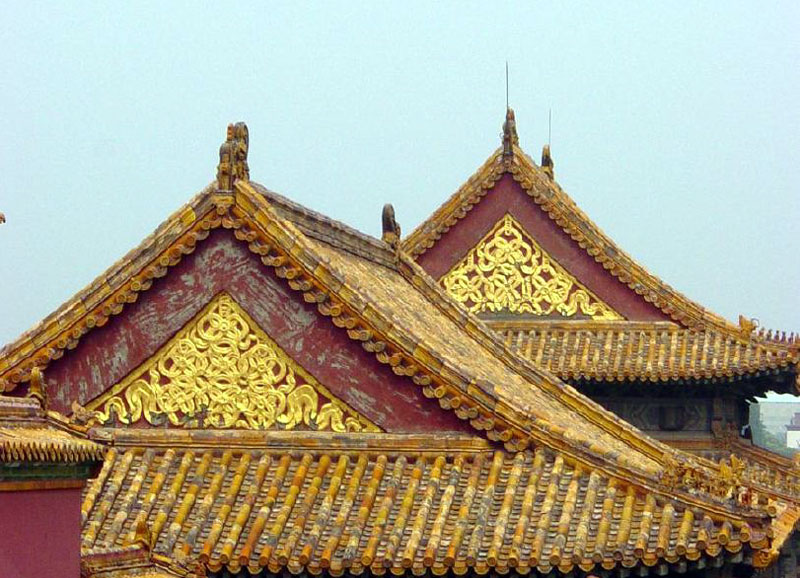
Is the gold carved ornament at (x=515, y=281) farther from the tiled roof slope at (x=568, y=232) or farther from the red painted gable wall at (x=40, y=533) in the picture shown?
the red painted gable wall at (x=40, y=533)

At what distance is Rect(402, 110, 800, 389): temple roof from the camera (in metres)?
32.0

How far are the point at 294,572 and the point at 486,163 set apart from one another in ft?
57.1

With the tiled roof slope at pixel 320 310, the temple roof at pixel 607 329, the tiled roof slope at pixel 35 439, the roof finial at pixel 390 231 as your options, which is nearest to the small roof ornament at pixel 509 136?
the temple roof at pixel 607 329

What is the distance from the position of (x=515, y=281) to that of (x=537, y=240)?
0.78m

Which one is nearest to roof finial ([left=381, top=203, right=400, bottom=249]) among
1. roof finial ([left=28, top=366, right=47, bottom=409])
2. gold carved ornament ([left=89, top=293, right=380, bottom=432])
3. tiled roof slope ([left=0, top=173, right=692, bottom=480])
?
Result: tiled roof slope ([left=0, top=173, right=692, bottom=480])

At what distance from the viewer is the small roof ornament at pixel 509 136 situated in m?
33.7

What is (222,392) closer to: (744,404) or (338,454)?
(338,454)

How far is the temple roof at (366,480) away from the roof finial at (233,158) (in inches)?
0.8

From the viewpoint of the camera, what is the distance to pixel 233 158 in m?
19.3

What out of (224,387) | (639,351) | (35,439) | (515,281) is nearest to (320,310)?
(224,387)

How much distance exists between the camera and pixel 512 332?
3297 cm

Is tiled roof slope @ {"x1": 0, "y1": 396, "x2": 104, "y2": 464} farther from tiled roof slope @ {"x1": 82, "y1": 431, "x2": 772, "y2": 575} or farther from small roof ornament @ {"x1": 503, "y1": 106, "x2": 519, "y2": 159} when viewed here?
small roof ornament @ {"x1": 503, "y1": 106, "x2": 519, "y2": 159}

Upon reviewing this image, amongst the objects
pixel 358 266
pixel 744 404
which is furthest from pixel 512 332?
pixel 358 266

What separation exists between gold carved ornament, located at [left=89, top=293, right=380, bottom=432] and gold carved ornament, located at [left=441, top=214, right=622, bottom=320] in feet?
46.8
